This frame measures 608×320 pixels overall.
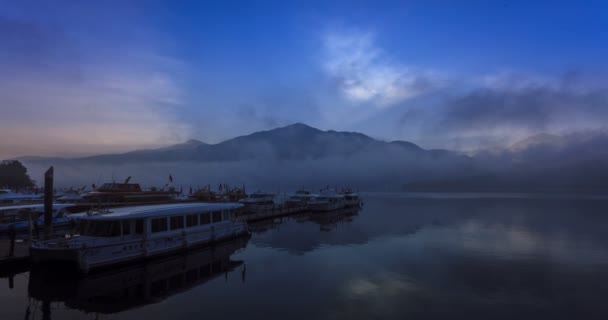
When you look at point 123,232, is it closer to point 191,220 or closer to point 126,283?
point 126,283

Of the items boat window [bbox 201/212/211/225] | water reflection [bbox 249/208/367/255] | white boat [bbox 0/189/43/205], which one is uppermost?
white boat [bbox 0/189/43/205]

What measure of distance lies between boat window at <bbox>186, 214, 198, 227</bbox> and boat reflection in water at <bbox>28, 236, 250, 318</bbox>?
3774mm

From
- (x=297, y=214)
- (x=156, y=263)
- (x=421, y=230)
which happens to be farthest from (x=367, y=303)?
(x=297, y=214)

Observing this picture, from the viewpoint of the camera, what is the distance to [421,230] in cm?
5481

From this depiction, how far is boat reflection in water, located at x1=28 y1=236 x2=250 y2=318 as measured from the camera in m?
20.0

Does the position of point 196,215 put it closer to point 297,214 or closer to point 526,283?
point 526,283

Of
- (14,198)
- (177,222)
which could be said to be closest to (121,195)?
(177,222)

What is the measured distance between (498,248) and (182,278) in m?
34.9

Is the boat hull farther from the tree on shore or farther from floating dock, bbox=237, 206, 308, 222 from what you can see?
the tree on shore

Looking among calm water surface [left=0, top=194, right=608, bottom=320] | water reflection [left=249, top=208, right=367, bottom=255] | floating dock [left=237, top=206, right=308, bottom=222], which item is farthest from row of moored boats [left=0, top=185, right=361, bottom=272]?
floating dock [left=237, top=206, right=308, bottom=222]

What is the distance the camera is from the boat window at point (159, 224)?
29.3m

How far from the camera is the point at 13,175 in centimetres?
12062

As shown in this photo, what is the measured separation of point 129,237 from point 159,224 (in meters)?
3.13

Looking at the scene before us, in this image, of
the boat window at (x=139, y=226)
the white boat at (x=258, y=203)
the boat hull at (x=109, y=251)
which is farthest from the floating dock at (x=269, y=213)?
the boat window at (x=139, y=226)
